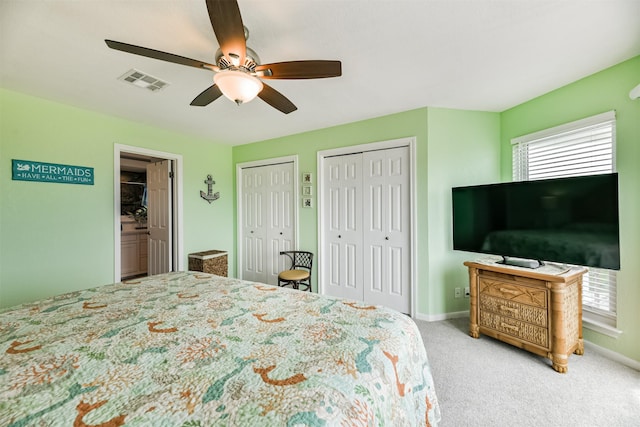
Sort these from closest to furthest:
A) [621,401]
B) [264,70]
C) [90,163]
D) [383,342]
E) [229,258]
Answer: [383,342] → [264,70] → [621,401] → [90,163] → [229,258]

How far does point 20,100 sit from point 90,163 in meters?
0.71

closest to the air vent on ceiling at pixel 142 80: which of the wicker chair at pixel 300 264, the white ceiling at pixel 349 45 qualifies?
the white ceiling at pixel 349 45

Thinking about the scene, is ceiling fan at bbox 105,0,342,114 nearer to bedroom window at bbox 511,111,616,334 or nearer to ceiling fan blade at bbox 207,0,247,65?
ceiling fan blade at bbox 207,0,247,65

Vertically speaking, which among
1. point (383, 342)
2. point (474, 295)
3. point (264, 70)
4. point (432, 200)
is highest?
point (264, 70)

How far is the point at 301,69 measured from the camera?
1490 mm

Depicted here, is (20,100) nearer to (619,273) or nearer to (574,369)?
(574,369)

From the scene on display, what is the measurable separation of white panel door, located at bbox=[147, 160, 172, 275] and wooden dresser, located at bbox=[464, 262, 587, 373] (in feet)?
12.7

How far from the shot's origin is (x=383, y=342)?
110cm

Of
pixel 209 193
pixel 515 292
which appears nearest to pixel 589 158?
pixel 515 292

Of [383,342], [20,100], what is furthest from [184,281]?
[20,100]

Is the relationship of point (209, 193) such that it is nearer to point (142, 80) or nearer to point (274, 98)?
point (142, 80)

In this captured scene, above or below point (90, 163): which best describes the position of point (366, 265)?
below

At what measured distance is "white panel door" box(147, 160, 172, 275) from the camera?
3680 millimetres

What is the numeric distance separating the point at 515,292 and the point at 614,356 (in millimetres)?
860
